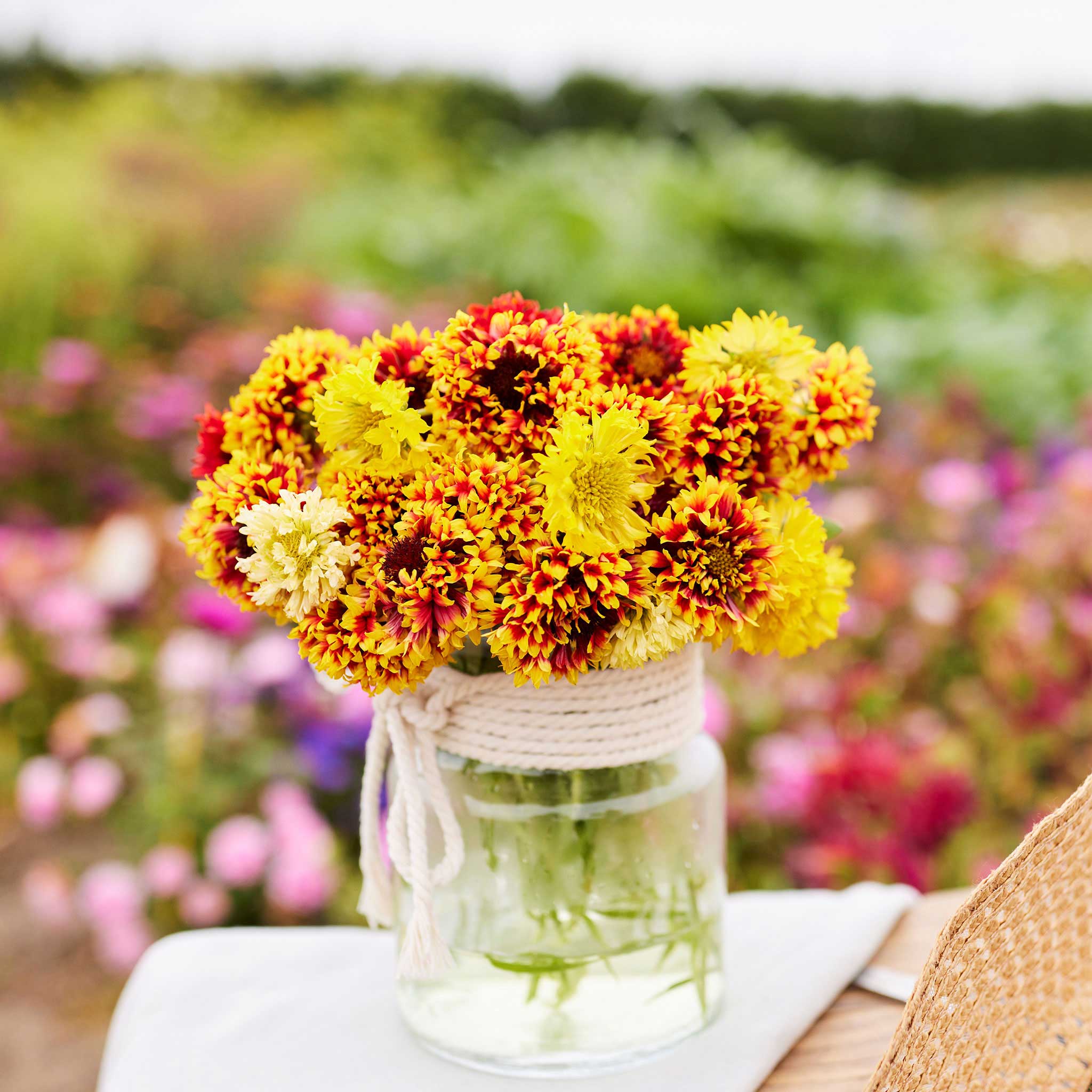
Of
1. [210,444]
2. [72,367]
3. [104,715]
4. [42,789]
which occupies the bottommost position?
[42,789]

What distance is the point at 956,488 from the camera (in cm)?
240

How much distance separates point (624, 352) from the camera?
0.87 m

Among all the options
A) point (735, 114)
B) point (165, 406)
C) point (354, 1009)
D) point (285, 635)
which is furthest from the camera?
point (735, 114)

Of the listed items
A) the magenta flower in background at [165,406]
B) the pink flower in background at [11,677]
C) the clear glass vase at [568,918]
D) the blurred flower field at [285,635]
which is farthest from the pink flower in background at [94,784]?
the clear glass vase at [568,918]

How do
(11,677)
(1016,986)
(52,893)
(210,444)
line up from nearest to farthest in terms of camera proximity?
1. (1016,986)
2. (210,444)
3. (52,893)
4. (11,677)

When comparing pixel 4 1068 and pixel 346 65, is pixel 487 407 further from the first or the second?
pixel 346 65

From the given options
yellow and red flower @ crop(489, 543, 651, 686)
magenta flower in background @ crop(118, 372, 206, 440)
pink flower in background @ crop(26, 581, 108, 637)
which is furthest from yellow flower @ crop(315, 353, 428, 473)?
→ magenta flower in background @ crop(118, 372, 206, 440)

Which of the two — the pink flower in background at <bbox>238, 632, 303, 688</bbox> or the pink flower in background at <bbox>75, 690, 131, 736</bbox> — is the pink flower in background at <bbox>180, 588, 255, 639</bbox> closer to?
the pink flower in background at <bbox>238, 632, 303, 688</bbox>

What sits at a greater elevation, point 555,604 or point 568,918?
point 555,604

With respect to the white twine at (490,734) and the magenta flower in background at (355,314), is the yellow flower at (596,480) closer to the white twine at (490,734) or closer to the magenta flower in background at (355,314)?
the white twine at (490,734)

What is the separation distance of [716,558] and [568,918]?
292 millimetres

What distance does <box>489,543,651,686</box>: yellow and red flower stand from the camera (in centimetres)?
70

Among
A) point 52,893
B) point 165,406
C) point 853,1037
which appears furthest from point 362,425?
point 165,406

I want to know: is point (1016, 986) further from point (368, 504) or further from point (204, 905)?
point (204, 905)
